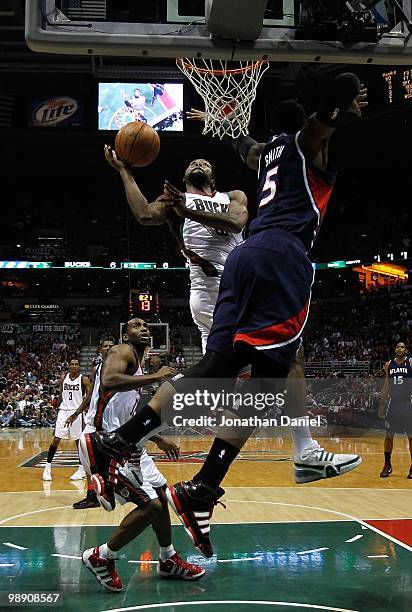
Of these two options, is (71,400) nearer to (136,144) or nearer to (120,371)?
(120,371)

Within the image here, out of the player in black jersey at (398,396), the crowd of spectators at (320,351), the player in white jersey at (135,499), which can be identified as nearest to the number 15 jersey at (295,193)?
the player in white jersey at (135,499)

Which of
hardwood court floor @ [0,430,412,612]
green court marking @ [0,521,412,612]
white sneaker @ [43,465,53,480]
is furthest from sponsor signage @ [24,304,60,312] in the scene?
green court marking @ [0,521,412,612]

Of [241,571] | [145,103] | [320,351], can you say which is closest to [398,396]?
[241,571]

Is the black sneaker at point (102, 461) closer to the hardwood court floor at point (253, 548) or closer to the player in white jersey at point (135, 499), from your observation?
the player in white jersey at point (135, 499)

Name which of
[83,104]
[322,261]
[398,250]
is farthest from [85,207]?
[398,250]

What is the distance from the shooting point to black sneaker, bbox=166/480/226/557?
3.01m

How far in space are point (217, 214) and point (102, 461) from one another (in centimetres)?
140

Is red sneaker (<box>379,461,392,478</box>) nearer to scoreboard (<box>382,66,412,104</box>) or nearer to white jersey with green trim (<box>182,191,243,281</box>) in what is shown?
white jersey with green trim (<box>182,191,243,281</box>)

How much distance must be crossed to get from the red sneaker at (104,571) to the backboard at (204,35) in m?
3.21

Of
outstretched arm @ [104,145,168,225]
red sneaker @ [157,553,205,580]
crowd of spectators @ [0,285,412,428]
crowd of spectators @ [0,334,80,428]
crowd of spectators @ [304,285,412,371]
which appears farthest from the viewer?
crowd of spectators @ [304,285,412,371]

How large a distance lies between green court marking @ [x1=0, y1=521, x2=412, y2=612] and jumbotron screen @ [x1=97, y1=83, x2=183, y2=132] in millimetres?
18541

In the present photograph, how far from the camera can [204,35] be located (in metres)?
4.29

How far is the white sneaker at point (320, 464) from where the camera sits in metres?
3.20

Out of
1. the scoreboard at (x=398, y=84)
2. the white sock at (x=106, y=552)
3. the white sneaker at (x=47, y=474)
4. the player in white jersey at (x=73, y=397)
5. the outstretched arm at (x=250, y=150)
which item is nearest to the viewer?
the outstretched arm at (x=250, y=150)
